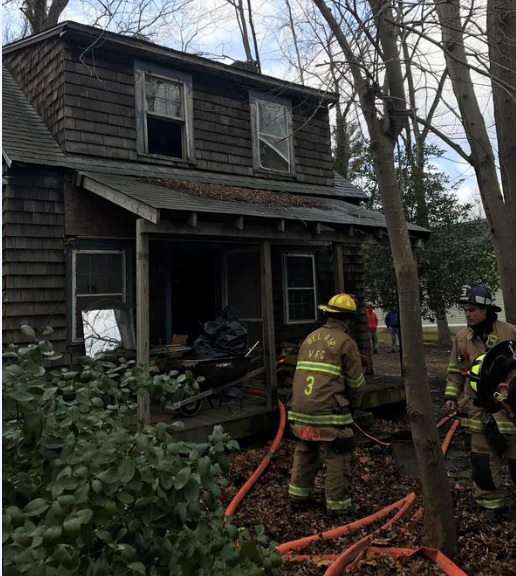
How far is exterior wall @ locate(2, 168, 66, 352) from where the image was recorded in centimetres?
716

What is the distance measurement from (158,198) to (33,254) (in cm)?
219

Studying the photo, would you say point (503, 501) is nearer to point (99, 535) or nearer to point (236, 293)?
point (99, 535)

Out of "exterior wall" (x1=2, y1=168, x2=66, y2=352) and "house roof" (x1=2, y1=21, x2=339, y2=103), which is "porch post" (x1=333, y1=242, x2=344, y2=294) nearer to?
"house roof" (x1=2, y1=21, x2=339, y2=103)

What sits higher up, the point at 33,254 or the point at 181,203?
the point at 181,203

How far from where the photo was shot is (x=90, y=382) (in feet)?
7.11

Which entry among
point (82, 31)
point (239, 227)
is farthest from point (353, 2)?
point (82, 31)

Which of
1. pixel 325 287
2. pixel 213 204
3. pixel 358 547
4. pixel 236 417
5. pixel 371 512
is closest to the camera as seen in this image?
pixel 358 547

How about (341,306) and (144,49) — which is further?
(144,49)

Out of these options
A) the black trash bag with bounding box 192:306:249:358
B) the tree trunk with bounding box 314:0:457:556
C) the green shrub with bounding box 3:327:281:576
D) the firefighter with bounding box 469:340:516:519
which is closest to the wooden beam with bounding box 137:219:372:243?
the black trash bag with bounding box 192:306:249:358

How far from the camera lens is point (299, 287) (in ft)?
35.0

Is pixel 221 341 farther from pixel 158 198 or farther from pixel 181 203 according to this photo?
pixel 158 198

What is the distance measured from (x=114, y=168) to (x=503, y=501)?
6994 millimetres

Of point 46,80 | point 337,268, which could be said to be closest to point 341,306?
point 337,268

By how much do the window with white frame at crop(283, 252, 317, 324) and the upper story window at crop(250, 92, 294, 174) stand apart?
1.92 metres
